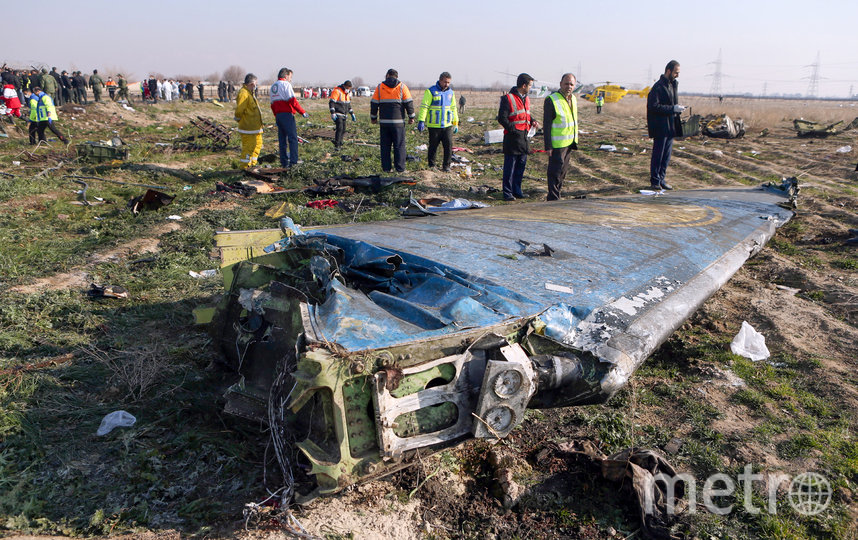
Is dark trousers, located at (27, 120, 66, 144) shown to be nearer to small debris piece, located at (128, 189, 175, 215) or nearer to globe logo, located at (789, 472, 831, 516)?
small debris piece, located at (128, 189, 175, 215)

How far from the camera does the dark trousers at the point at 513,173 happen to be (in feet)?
30.2

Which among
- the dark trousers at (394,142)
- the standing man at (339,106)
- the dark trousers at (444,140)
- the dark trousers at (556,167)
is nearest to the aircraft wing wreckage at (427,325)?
the dark trousers at (556,167)

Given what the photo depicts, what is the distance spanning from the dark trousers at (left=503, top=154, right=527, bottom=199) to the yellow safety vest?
928 mm

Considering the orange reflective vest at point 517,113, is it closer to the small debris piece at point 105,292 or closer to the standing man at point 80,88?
the small debris piece at point 105,292

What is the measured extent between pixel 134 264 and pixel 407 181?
5.14m

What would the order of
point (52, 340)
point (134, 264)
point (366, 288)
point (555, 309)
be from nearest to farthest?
point (555, 309) < point (366, 288) < point (52, 340) < point (134, 264)

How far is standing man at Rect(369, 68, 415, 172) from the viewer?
33.2 feet

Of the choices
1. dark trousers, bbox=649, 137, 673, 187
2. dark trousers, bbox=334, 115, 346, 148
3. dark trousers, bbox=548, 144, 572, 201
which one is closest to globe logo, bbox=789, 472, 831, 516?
dark trousers, bbox=548, 144, 572, 201

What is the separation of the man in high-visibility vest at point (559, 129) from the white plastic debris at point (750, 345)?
14.9 ft

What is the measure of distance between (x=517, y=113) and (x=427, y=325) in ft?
23.3

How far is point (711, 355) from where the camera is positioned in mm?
4293

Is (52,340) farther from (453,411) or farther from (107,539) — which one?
(453,411)

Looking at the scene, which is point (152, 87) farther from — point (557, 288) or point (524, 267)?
point (557, 288)

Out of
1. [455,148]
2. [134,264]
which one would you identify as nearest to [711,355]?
[134,264]
